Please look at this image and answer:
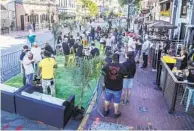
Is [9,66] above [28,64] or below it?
below

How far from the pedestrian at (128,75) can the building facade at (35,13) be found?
24.6m

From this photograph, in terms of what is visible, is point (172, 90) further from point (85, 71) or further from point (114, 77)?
point (85, 71)

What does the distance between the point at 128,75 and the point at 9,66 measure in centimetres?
731

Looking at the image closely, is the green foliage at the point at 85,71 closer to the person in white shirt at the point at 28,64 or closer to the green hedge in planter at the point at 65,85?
the green hedge in planter at the point at 65,85

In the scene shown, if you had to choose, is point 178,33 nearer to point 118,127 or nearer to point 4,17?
point 118,127

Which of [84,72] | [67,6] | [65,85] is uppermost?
[67,6]

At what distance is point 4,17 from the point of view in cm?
3297

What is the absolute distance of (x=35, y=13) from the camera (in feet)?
138

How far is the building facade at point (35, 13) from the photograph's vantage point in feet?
122

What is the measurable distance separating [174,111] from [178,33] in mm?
15927

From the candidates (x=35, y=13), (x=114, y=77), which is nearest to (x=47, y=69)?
(x=114, y=77)

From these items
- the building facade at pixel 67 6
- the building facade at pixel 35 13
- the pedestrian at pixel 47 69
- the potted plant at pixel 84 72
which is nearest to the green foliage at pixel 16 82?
the pedestrian at pixel 47 69

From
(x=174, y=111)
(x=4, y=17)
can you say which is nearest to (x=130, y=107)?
(x=174, y=111)

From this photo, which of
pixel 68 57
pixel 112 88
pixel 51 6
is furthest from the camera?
pixel 51 6
